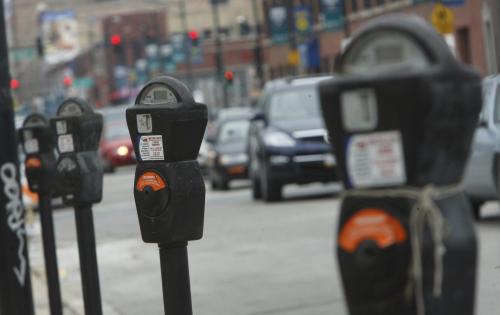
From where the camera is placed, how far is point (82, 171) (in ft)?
27.8

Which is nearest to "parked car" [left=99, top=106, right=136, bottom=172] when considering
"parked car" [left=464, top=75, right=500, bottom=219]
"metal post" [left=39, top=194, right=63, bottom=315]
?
"parked car" [left=464, top=75, right=500, bottom=219]

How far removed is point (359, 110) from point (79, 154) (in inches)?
192

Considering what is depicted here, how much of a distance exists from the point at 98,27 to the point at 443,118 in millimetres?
153304

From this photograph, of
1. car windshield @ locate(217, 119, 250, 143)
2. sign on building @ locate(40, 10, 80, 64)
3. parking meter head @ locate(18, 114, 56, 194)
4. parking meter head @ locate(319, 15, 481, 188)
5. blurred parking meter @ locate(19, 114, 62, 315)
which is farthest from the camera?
sign on building @ locate(40, 10, 80, 64)

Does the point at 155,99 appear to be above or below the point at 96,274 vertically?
above

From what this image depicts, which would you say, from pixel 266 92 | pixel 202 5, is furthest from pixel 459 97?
pixel 202 5

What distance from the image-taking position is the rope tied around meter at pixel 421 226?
3.82 meters

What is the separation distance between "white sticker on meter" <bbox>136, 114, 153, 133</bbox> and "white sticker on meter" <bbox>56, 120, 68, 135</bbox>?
2352 mm

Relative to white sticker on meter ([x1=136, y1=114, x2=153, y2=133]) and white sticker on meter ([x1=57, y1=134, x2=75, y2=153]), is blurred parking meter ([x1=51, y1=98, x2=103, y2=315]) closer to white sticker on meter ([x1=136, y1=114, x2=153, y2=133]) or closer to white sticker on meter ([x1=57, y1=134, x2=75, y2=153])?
white sticker on meter ([x1=57, y1=134, x2=75, y2=153])

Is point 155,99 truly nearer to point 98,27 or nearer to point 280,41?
→ point 280,41

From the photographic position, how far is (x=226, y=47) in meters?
108

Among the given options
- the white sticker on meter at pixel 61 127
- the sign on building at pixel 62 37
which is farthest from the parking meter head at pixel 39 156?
the sign on building at pixel 62 37

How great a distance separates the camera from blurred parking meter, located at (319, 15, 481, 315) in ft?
12.5

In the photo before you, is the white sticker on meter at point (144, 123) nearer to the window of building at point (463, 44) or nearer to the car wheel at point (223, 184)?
the car wheel at point (223, 184)
